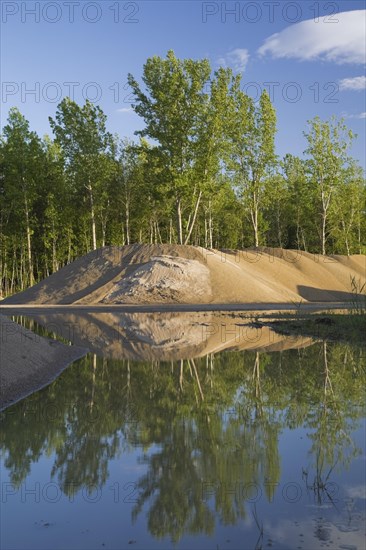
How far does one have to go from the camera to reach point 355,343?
1691 centimetres

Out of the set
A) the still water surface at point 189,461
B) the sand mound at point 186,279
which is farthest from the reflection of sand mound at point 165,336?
the sand mound at point 186,279

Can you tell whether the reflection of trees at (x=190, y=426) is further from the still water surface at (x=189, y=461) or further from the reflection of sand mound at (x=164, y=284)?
the reflection of sand mound at (x=164, y=284)

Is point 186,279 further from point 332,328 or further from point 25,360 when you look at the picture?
point 25,360

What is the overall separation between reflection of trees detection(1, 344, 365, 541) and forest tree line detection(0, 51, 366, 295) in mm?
37263

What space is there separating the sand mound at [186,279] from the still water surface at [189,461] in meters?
29.8

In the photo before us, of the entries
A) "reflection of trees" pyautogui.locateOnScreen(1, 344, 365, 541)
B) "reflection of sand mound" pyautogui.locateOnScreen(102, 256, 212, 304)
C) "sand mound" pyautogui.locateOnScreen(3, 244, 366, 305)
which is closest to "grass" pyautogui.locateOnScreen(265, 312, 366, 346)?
"reflection of trees" pyautogui.locateOnScreen(1, 344, 365, 541)

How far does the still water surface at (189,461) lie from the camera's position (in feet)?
15.8

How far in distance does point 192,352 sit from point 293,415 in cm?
788

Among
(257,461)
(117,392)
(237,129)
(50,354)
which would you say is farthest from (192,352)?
(237,129)

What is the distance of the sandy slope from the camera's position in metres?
11.3

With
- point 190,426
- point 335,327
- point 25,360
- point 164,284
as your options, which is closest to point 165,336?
point 335,327

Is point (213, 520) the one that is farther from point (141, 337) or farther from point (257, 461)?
point (141, 337)

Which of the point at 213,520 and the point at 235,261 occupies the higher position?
the point at 235,261

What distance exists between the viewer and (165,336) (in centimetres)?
2123
